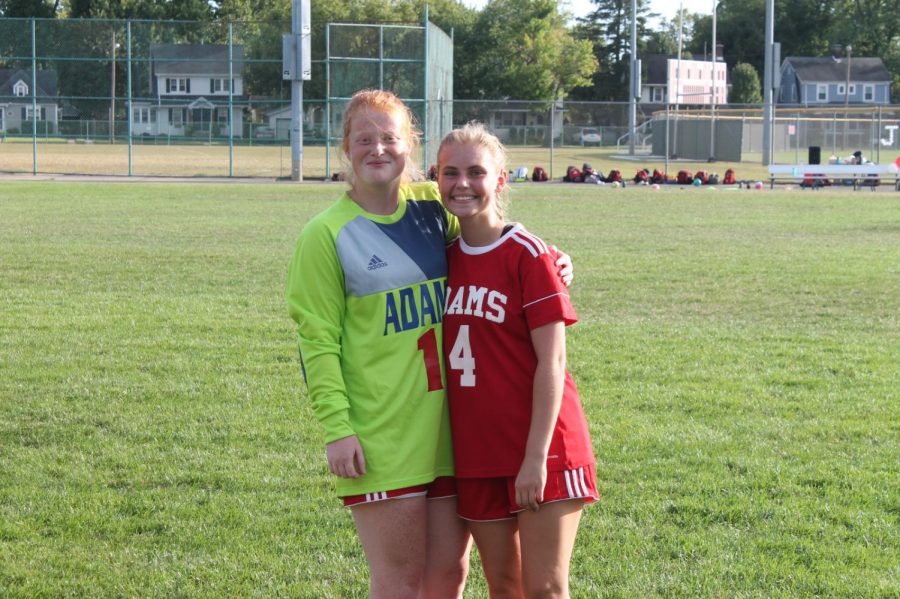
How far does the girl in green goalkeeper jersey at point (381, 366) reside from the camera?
3047 millimetres

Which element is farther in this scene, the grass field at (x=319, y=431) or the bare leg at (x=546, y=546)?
the grass field at (x=319, y=431)

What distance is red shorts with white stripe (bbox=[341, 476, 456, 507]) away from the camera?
3.07 m

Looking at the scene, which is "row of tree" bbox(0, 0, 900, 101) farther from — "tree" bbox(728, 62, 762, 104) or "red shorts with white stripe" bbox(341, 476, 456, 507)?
"red shorts with white stripe" bbox(341, 476, 456, 507)

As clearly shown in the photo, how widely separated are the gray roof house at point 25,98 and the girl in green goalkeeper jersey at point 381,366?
99.1 feet

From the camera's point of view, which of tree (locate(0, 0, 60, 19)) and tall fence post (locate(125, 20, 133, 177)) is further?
tree (locate(0, 0, 60, 19))

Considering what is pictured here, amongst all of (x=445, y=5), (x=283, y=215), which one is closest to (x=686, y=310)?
(x=283, y=215)

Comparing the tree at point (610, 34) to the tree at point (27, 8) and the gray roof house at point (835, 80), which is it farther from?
the tree at point (27, 8)

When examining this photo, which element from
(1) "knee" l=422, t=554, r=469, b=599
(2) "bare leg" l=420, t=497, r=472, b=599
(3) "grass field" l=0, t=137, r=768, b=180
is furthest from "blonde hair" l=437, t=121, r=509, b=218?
(3) "grass field" l=0, t=137, r=768, b=180

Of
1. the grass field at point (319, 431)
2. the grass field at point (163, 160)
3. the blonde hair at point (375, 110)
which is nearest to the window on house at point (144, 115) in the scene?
the grass field at point (163, 160)

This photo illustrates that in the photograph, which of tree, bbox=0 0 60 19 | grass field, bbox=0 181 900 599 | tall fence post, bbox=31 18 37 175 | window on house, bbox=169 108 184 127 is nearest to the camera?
grass field, bbox=0 181 900 599

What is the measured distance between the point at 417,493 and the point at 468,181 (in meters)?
0.88

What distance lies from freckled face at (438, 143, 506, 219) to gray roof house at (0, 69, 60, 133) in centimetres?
3026

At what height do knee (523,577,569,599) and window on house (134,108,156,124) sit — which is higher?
window on house (134,108,156,124)

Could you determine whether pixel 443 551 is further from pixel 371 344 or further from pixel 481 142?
pixel 481 142
